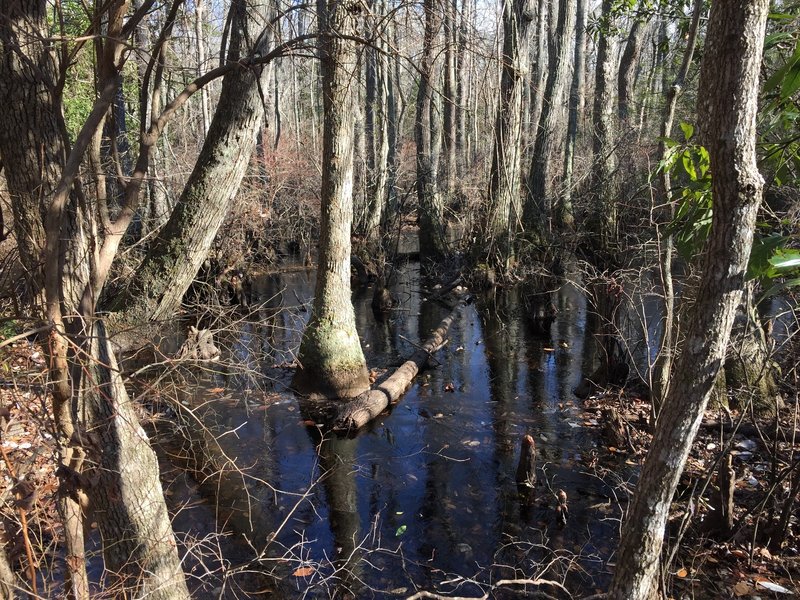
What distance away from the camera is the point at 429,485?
21.0ft

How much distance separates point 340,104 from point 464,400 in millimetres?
4212

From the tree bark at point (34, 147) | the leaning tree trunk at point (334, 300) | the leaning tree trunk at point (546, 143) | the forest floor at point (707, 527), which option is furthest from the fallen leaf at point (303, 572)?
the leaning tree trunk at point (546, 143)

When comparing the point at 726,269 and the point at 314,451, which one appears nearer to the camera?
the point at 726,269

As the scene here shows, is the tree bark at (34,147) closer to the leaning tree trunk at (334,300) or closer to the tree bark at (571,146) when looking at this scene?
the leaning tree trunk at (334,300)

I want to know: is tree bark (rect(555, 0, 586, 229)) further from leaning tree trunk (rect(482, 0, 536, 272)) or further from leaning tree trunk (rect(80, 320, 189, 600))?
leaning tree trunk (rect(80, 320, 189, 600))

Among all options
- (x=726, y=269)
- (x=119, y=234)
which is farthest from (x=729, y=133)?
(x=119, y=234)

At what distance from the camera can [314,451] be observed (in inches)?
284

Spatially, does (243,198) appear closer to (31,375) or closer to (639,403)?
(639,403)

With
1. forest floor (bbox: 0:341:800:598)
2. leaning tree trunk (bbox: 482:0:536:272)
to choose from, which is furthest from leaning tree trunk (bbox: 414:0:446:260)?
forest floor (bbox: 0:341:800:598)

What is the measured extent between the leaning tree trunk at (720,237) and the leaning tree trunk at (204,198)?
306cm

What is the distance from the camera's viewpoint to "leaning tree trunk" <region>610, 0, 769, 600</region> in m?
2.33

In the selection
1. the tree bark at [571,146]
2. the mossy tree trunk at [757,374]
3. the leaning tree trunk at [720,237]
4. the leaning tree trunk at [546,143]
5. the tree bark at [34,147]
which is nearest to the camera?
the leaning tree trunk at [720,237]

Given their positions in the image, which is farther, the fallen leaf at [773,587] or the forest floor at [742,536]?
the forest floor at [742,536]

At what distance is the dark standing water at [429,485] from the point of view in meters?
5.05
